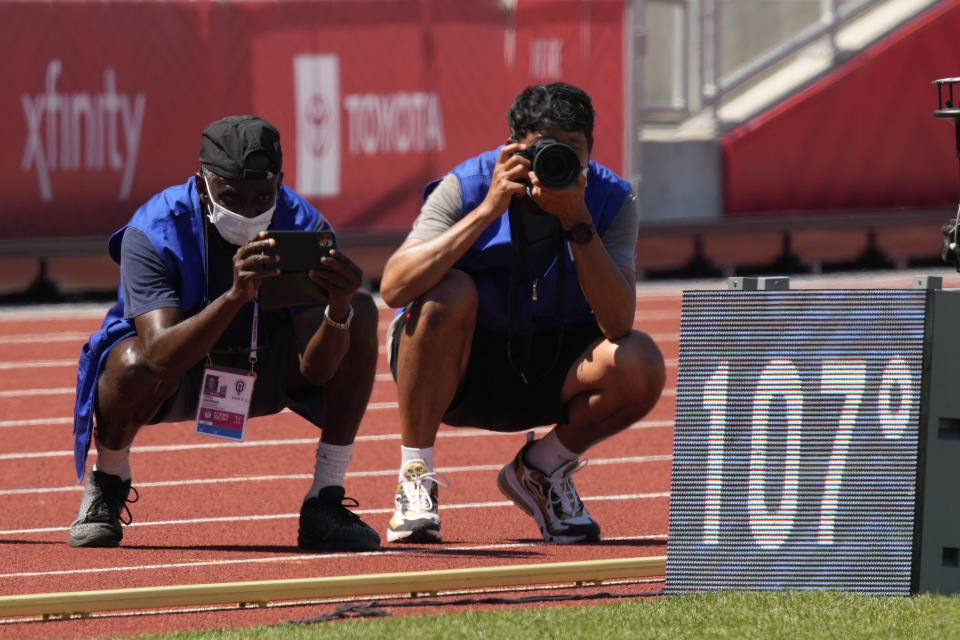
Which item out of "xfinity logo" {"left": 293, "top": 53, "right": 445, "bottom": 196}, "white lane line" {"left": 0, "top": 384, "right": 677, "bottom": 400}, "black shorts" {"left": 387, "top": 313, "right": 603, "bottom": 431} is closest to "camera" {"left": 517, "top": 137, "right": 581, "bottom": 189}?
"black shorts" {"left": 387, "top": 313, "right": 603, "bottom": 431}

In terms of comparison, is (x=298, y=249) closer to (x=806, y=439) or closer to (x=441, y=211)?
(x=441, y=211)

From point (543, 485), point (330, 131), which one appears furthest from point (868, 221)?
point (543, 485)

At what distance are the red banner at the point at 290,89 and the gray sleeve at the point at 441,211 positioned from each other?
7.51 metres

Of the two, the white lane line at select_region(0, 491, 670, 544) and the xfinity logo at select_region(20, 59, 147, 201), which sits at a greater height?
the xfinity logo at select_region(20, 59, 147, 201)

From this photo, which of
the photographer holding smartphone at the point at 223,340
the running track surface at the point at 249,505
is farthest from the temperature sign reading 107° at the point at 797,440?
the photographer holding smartphone at the point at 223,340

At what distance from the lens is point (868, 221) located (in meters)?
13.9

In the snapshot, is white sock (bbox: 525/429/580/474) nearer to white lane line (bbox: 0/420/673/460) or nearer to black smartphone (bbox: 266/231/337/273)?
black smartphone (bbox: 266/231/337/273)

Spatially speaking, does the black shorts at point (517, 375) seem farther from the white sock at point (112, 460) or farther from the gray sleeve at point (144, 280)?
the white sock at point (112, 460)

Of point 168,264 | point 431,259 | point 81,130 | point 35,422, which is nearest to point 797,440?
point 431,259

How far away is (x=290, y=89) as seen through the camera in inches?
477

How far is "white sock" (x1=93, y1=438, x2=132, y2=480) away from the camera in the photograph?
4.55 m

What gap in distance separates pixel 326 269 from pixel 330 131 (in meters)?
8.09

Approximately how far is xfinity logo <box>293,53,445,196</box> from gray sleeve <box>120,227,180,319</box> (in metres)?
7.73

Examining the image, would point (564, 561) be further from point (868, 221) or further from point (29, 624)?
point (868, 221)
